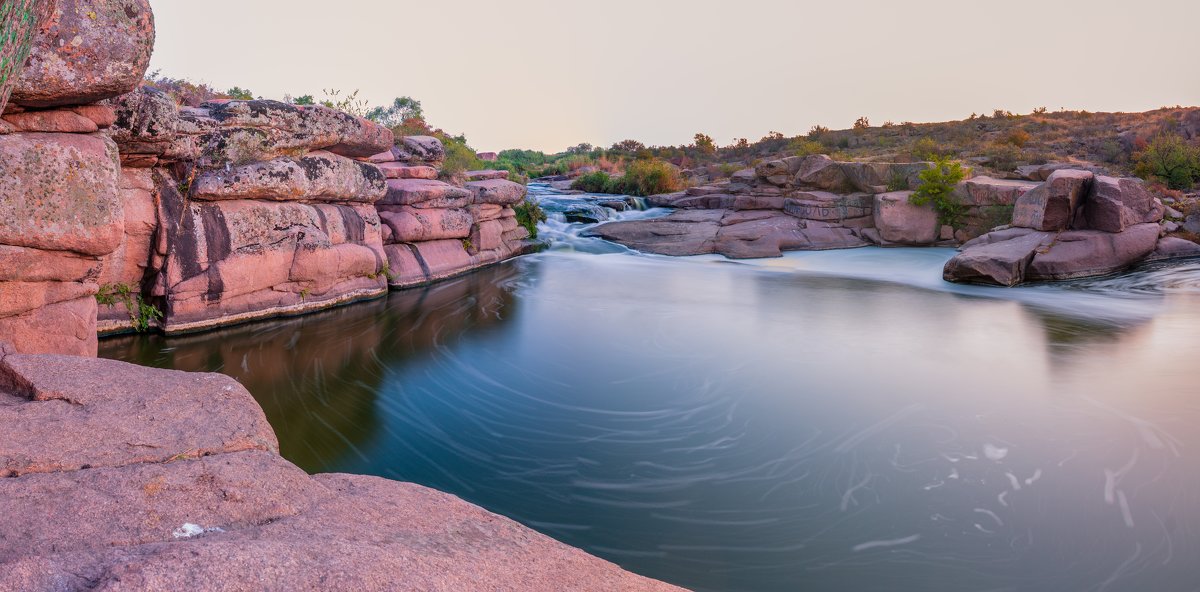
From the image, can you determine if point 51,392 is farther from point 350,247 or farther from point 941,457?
point 350,247

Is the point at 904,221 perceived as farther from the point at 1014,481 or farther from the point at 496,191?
the point at 1014,481

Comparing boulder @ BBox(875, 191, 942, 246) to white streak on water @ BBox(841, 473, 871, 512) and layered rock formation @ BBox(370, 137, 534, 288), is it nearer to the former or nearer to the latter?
layered rock formation @ BBox(370, 137, 534, 288)

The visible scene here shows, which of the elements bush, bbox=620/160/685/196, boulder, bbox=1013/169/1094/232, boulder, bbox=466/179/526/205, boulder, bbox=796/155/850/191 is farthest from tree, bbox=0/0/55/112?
bush, bbox=620/160/685/196

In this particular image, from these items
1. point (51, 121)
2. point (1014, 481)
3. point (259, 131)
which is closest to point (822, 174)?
point (259, 131)

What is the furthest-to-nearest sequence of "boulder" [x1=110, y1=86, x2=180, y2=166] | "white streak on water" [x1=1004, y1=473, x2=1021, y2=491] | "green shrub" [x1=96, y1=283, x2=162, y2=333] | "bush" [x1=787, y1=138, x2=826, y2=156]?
"bush" [x1=787, y1=138, x2=826, y2=156], "green shrub" [x1=96, y1=283, x2=162, y2=333], "boulder" [x1=110, y1=86, x2=180, y2=166], "white streak on water" [x1=1004, y1=473, x2=1021, y2=491]

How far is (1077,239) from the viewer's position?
13.1m

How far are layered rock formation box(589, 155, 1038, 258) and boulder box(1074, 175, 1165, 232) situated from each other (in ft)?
9.70

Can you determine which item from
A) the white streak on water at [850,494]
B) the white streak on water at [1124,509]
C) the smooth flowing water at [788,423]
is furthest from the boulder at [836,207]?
the white streak on water at [850,494]

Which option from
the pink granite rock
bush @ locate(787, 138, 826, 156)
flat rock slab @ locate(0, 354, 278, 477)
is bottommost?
flat rock slab @ locate(0, 354, 278, 477)

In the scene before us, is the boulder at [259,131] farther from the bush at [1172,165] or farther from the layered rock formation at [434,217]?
the bush at [1172,165]

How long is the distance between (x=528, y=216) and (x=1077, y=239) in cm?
1368

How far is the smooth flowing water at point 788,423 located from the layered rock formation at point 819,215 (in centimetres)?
573

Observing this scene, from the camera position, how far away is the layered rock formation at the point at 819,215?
56.4 feet

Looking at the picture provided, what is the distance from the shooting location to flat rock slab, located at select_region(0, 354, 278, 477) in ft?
8.70
